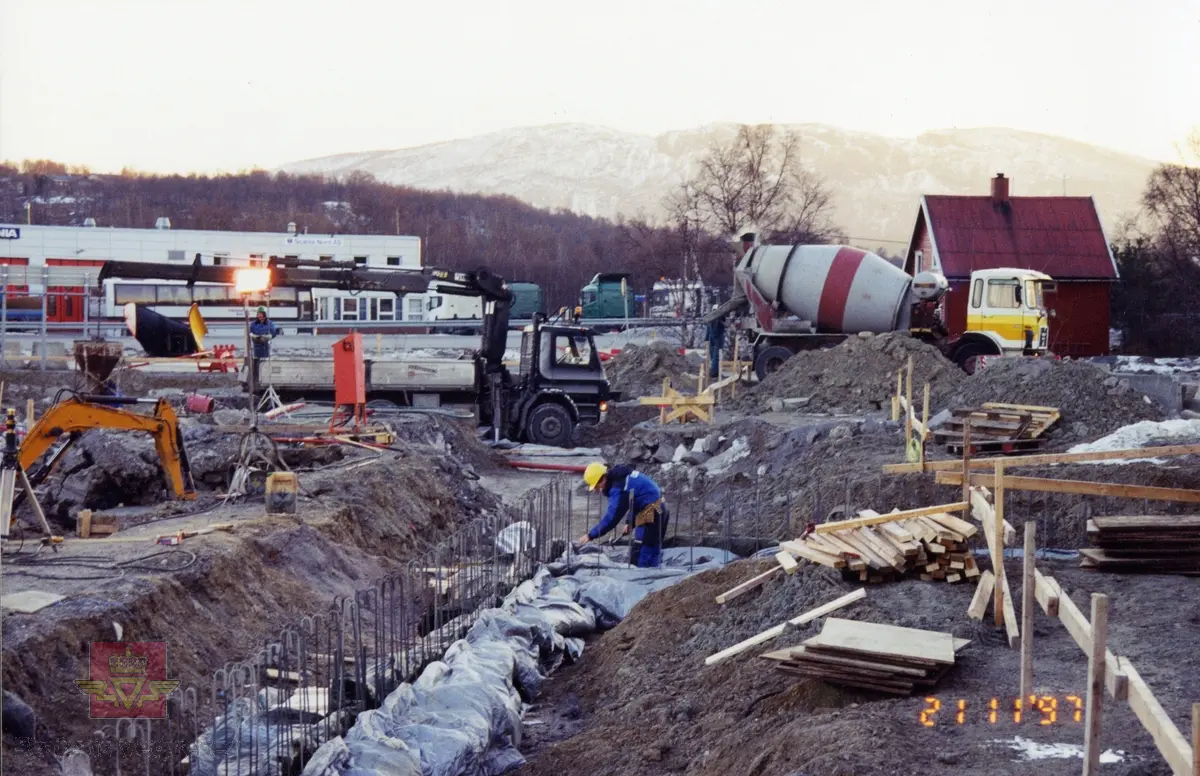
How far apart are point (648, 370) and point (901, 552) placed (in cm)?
2253

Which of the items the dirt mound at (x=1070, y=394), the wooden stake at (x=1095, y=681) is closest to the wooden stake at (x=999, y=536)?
the wooden stake at (x=1095, y=681)

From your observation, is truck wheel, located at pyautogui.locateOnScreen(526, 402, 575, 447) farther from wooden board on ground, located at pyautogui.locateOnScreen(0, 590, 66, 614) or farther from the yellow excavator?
wooden board on ground, located at pyautogui.locateOnScreen(0, 590, 66, 614)

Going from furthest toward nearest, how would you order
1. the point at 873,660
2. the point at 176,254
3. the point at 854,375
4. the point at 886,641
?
1. the point at 176,254
2. the point at 854,375
3. the point at 886,641
4. the point at 873,660

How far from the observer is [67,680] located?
7.72 m

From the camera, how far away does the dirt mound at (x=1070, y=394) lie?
52.7ft

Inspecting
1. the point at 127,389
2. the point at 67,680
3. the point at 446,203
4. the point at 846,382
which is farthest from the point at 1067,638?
the point at 446,203

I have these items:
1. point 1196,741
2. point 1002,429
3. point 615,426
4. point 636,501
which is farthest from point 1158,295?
point 1196,741

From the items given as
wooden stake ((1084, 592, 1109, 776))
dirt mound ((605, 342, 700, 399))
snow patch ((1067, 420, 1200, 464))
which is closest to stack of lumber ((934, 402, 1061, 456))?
snow patch ((1067, 420, 1200, 464))

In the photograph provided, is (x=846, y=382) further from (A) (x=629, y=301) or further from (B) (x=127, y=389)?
(A) (x=629, y=301)

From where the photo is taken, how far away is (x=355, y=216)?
83.6 metres

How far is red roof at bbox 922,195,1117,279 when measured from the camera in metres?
37.2

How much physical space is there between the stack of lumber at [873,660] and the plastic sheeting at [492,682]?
72.3 inches

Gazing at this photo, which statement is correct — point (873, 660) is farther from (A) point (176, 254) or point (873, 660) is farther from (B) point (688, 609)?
(A) point (176, 254)
